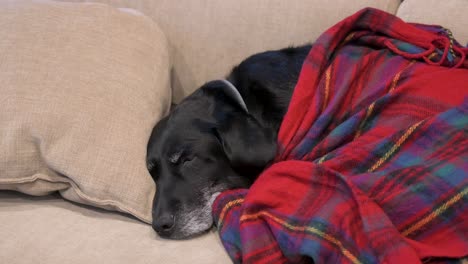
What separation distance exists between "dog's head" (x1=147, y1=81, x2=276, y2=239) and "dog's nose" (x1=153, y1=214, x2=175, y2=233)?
0.5 inches

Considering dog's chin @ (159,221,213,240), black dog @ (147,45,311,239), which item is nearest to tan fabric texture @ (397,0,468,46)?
black dog @ (147,45,311,239)

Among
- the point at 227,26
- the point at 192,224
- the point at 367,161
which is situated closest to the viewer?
the point at 367,161

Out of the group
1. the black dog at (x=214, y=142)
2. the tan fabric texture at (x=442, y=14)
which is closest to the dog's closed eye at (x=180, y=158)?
the black dog at (x=214, y=142)

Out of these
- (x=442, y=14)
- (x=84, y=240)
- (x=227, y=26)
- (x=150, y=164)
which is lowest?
(x=84, y=240)

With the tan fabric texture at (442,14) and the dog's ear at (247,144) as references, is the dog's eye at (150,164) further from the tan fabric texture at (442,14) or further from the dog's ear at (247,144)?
the tan fabric texture at (442,14)

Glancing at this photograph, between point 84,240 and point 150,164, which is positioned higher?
point 150,164

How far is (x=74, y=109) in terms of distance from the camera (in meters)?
1.18

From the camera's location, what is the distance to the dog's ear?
1.18 metres

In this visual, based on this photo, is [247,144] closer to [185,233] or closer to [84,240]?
[185,233]

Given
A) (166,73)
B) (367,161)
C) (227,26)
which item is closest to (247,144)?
(367,161)

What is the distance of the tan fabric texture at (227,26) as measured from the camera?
4.91 feet

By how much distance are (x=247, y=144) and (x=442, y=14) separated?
0.76 meters

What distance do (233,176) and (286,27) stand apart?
1.98 ft

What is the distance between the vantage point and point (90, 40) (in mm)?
1359
